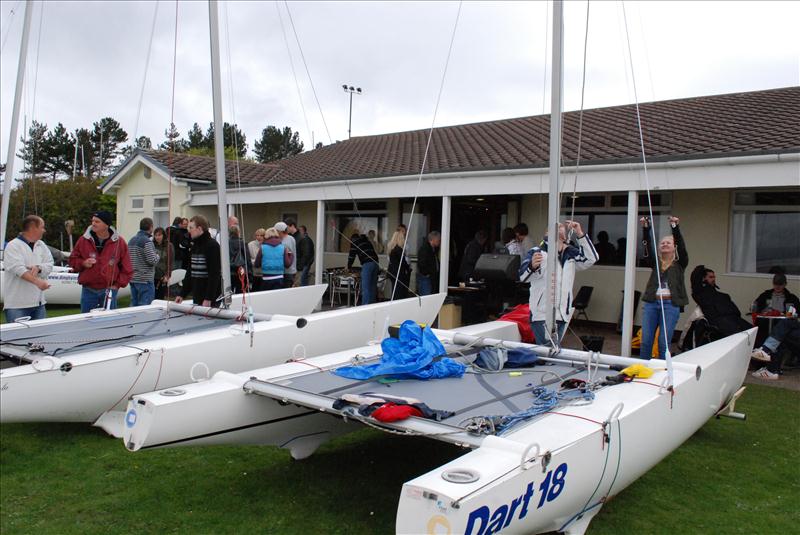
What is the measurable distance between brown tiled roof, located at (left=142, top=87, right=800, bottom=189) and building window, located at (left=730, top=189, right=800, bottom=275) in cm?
107

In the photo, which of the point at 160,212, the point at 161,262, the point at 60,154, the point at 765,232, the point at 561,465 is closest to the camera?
the point at 561,465

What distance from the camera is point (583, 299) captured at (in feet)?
A: 34.1

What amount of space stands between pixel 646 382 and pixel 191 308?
4.90 meters

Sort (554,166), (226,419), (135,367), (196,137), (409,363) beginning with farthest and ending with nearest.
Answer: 1. (196,137)
2. (554,166)
3. (135,367)
4. (409,363)
5. (226,419)

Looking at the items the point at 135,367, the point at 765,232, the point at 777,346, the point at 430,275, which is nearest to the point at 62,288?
the point at 430,275

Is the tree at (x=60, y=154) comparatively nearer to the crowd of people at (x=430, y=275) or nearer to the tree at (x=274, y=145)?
the tree at (x=274, y=145)

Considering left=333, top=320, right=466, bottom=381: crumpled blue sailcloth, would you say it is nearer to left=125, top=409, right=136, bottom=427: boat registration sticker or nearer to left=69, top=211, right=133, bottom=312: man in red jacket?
left=125, top=409, right=136, bottom=427: boat registration sticker

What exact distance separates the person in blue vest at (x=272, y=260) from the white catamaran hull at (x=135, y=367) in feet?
10.2

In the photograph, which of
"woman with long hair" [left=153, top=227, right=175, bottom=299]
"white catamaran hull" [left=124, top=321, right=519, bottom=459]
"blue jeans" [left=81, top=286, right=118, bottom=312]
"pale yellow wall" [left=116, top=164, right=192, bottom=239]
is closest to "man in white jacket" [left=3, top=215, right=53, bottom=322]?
"blue jeans" [left=81, top=286, right=118, bottom=312]

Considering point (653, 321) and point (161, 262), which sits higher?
point (161, 262)

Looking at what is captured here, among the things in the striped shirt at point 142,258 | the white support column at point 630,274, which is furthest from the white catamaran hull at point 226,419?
the white support column at point 630,274

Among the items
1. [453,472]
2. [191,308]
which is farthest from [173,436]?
[191,308]

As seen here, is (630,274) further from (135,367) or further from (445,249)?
(135,367)

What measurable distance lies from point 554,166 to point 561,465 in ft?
10.1
